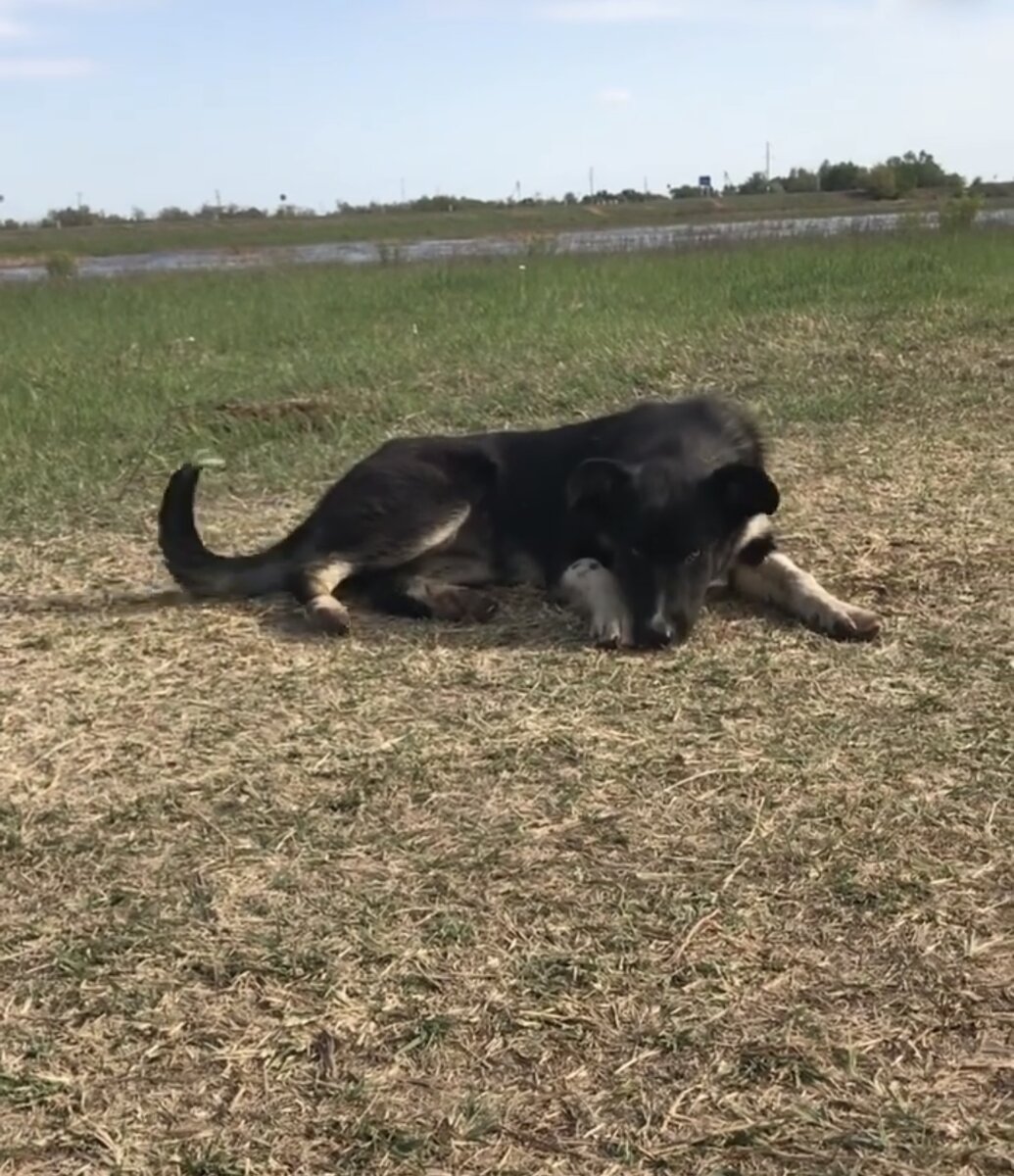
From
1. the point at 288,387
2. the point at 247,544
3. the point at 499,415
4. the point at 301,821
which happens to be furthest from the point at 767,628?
the point at 288,387

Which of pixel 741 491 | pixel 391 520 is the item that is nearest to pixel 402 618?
pixel 391 520

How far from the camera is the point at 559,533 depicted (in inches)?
203

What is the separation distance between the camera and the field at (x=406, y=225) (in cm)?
4338

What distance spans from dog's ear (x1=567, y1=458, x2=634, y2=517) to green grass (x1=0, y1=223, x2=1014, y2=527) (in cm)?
278

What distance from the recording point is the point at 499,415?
29.6 ft

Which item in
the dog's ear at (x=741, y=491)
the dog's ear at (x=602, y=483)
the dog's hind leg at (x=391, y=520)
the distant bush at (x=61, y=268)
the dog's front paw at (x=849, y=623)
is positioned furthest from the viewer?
the distant bush at (x=61, y=268)

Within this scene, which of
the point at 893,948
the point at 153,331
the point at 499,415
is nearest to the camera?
the point at 893,948

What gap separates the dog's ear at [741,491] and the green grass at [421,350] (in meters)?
3.10

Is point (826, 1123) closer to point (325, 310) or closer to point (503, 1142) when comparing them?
point (503, 1142)

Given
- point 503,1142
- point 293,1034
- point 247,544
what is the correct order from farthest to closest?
point 247,544 < point 293,1034 < point 503,1142

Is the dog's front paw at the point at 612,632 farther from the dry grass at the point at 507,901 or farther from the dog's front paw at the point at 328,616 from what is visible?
the dog's front paw at the point at 328,616

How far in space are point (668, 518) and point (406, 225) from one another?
155 ft

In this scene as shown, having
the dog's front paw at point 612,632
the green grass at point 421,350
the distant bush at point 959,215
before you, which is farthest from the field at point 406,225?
the dog's front paw at point 612,632

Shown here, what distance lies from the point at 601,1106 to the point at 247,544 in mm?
4030
